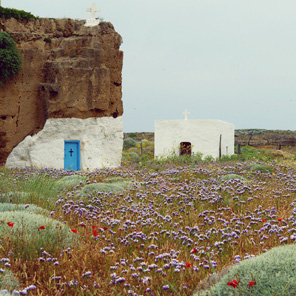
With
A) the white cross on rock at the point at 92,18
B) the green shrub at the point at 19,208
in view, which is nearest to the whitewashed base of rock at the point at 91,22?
the white cross on rock at the point at 92,18

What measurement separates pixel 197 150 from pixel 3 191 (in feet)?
56.0

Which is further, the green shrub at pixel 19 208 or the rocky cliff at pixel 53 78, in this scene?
the rocky cliff at pixel 53 78

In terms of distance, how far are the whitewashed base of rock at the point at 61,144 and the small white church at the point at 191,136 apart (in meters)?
6.98

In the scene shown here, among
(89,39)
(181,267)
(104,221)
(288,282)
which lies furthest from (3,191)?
(89,39)

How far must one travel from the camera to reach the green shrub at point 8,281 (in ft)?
12.4

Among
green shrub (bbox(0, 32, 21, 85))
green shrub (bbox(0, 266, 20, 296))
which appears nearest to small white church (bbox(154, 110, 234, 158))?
green shrub (bbox(0, 32, 21, 85))

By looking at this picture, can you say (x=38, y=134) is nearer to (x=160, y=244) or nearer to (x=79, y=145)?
(x=79, y=145)

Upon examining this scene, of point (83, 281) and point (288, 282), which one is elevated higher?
point (288, 282)

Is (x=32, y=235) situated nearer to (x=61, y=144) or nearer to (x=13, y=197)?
(x=13, y=197)

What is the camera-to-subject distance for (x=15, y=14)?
17.6 m

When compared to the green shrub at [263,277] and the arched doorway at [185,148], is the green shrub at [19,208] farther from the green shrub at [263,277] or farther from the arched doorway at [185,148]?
the arched doorway at [185,148]

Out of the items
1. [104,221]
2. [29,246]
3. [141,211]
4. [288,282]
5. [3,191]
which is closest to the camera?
[288,282]

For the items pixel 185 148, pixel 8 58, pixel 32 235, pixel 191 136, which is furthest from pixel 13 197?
pixel 185 148

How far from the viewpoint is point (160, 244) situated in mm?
A: 5289
